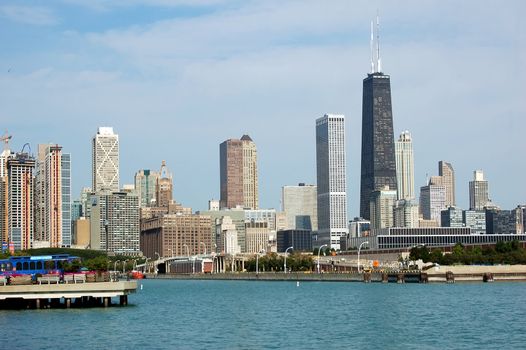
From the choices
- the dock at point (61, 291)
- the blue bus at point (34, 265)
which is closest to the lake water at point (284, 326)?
the dock at point (61, 291)

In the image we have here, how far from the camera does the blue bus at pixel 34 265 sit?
10581 centimetres

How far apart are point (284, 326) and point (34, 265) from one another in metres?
32.8

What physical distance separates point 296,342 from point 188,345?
25.6ft

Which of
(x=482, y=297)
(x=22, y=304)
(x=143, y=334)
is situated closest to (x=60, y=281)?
(x=22, y=304)

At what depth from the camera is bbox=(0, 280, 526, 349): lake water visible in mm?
72312

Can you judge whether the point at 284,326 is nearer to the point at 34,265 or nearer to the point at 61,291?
the point at 61,291

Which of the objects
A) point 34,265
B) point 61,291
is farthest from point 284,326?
point 34,265

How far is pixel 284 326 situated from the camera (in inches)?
3435

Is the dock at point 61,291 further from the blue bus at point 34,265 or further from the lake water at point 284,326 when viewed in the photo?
the blue bus at point 34,265

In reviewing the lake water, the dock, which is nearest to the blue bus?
the dock

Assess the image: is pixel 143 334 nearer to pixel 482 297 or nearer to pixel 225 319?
pixel 225 319

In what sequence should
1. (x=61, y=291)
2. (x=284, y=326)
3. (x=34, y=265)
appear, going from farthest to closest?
(x=34, y=265) < (x=61, y=291) < (x=284, y=326)

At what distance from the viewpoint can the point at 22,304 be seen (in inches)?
4040

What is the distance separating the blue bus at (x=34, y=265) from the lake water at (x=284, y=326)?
23.7 feet
